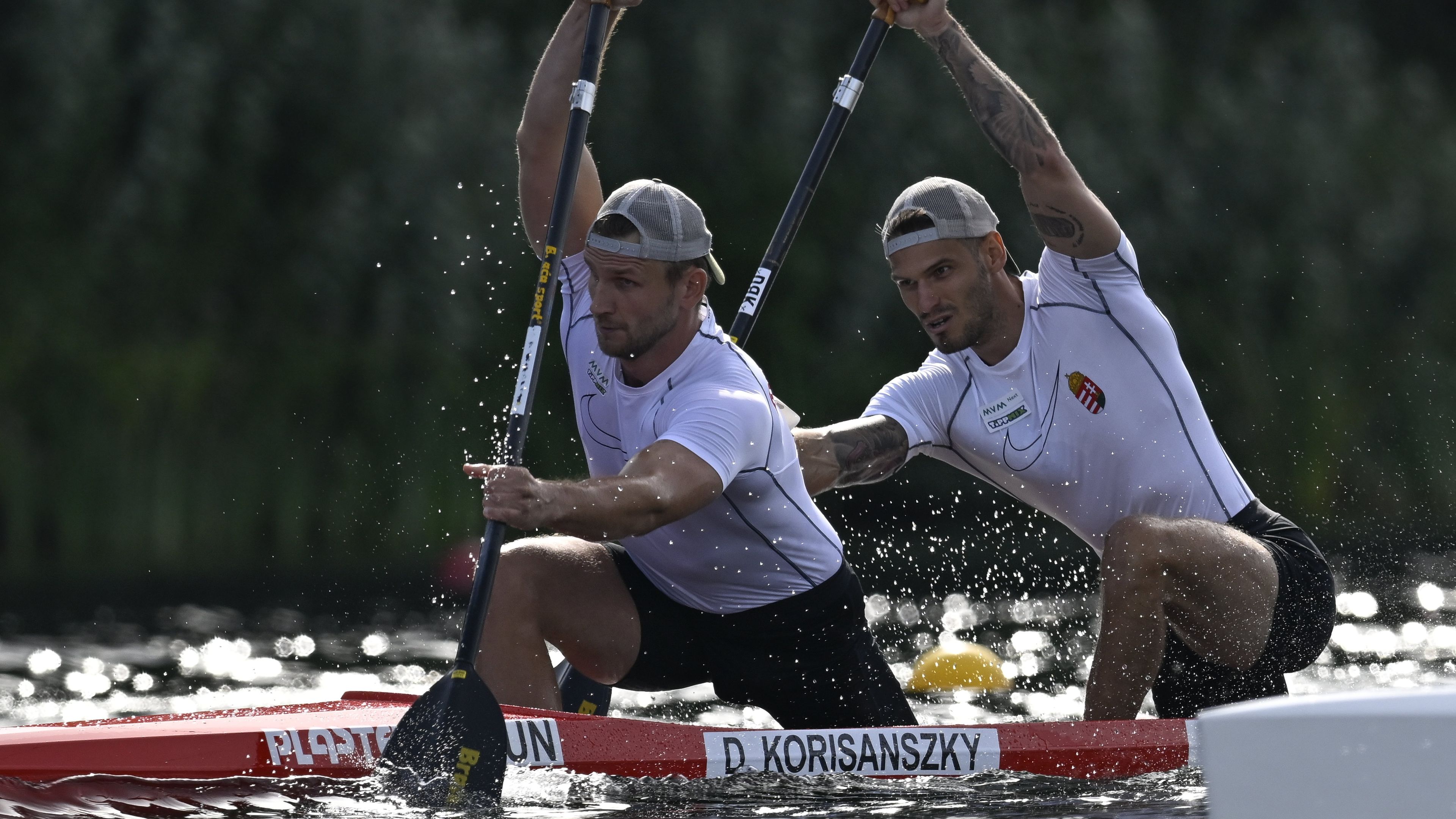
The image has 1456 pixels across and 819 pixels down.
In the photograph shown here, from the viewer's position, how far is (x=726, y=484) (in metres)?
3.88

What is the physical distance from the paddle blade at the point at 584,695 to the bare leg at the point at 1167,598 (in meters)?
1.44

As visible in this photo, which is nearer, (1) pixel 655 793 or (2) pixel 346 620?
(1) pixel 655 793

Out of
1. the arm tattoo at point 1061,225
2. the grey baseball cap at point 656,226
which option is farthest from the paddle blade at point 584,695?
the arm tattoo at point 1061,225

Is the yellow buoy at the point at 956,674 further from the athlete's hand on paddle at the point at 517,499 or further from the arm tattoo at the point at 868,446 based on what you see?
the athlete's hand on paddle at the point at 517,499

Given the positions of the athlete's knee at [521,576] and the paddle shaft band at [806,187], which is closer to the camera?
the athlete's knee at [521,576]

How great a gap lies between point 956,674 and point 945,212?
3.28m

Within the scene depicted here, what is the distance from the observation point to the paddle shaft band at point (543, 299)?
4.04 metres

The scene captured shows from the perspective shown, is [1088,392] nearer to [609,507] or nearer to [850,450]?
[850,450]

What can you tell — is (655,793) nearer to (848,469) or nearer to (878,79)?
(848,469)

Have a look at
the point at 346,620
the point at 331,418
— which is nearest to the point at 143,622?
the point at 346,620

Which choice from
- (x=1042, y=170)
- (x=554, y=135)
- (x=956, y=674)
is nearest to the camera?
(x=1042, y=170)

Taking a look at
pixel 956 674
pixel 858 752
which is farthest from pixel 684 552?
pixel 956 674

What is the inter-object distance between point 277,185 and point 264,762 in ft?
34.3

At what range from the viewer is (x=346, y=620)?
9117mm
